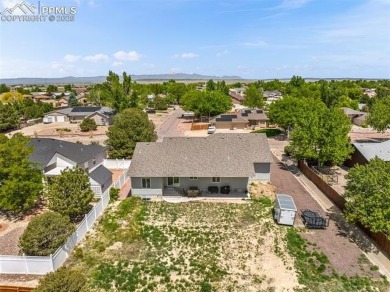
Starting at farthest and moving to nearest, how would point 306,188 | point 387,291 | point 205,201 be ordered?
1. point 306,188
2. point 205,201
3. point 387,291

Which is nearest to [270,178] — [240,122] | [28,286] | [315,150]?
[315,150]

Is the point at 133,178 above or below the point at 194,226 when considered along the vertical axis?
→ above

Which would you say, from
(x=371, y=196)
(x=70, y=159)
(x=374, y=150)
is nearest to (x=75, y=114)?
(x=70, y=159)

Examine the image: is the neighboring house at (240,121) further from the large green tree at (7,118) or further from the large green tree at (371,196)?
the large green tree at (371,196)

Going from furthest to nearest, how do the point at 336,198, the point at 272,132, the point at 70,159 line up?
the point at 272,132 < the point at 70,159 < the point at 336,198

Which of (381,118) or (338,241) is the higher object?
(381,118)

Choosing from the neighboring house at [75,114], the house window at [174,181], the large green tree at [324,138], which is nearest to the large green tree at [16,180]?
the house window at [174,181]

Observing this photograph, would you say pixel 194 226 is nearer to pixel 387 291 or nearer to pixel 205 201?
pixel 205 201

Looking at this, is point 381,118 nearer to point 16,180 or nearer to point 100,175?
point 100,175
